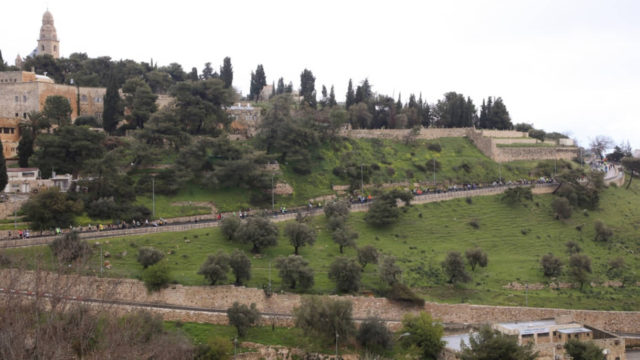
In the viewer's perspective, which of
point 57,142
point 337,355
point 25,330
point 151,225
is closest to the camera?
point 25,330

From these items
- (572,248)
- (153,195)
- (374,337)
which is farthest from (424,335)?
(153,195)

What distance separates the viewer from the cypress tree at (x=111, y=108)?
2717 inches

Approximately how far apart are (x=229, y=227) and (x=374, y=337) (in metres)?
15.4

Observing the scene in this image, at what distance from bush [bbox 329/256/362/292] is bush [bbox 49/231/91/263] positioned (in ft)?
52.9

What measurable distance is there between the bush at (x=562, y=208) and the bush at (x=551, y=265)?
1316 centimetres

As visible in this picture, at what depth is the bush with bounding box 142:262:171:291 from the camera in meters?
42.3

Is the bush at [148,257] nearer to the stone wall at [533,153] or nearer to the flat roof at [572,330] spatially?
the flat roof at [572,330]

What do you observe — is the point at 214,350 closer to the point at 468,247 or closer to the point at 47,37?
the point at 468,247

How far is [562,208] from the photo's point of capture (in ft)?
207

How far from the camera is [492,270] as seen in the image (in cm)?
5150

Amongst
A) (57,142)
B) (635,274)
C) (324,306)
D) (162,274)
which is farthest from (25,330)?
(635,274)

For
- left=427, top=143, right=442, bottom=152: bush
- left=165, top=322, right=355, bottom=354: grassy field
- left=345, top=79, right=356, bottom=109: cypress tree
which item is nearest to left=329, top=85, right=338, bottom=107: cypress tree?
left=345, top=79, right=356, bottom=109: cypress tree

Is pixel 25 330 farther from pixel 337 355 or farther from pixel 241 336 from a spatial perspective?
pixel 337 355

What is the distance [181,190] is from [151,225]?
797cm
